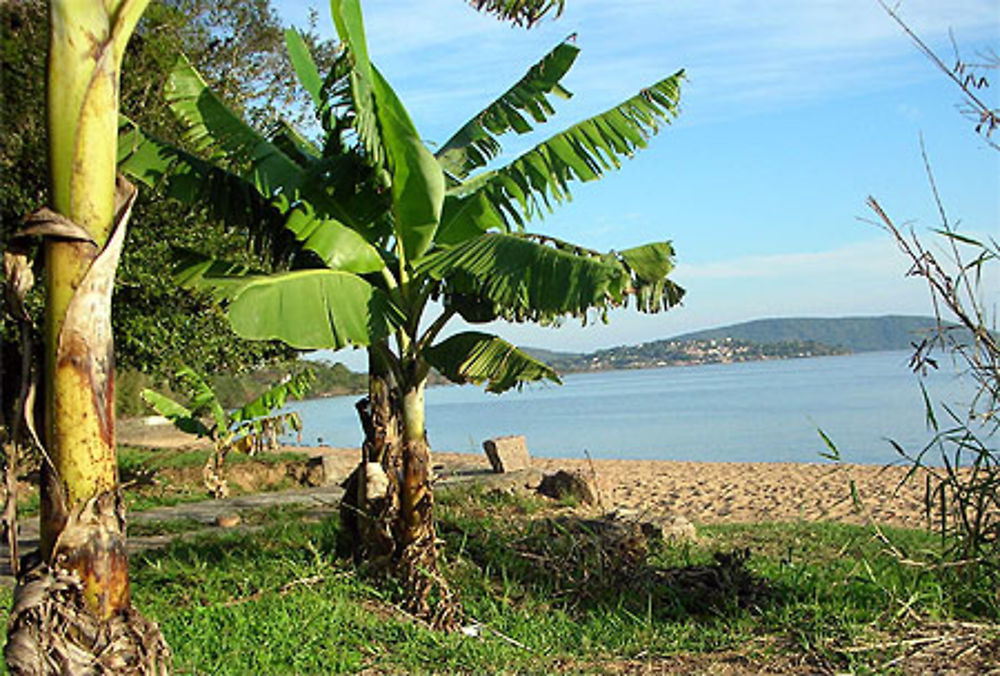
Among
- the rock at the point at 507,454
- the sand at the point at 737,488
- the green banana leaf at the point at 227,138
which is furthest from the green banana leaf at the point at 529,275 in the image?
the rock at the point at 507,454

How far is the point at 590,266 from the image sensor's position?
18.6ft

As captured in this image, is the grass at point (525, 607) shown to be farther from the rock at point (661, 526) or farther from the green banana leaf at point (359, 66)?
the green banana leaf at point (359, 66)

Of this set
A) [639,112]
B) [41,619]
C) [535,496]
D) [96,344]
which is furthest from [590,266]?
[535,496]

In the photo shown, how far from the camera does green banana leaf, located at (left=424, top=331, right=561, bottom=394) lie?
5.99 m

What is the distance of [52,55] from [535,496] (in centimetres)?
834

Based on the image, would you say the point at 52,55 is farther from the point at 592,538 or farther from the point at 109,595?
the point at 592,538

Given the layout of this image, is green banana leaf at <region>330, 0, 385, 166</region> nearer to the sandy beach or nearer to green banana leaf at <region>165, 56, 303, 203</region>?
green banana leaf at <region>165, 56, 303, 203</region>

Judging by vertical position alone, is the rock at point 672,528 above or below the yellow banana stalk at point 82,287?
below

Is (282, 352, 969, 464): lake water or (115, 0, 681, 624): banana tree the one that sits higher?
(115, 0, 681, 624): banana tree

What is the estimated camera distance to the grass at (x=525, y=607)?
4773mm

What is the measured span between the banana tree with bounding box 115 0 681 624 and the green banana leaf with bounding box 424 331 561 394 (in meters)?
0.01

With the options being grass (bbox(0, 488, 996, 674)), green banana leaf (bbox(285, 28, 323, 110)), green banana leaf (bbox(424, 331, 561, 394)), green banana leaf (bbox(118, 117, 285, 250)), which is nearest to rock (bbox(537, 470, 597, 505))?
grass (bbox(0, 488, 996, 674))

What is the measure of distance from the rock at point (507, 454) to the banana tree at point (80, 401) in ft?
32.1

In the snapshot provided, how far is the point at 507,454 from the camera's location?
13117 mm
